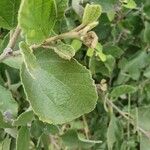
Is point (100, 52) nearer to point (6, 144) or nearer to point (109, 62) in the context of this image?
point (109, 62)

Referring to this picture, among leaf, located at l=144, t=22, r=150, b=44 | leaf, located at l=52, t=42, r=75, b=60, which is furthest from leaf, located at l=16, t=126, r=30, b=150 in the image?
leaf, located at l=144, t=22, r=150, b=44

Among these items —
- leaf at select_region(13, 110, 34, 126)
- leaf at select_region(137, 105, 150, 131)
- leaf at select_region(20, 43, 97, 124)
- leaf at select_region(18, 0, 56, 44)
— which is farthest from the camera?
leaf at select_region(137, 105, 150, 131)

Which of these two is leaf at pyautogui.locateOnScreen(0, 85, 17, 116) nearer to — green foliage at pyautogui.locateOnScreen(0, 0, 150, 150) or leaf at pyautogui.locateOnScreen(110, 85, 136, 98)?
green foliage at pyautogui.locateOnScreen(0, 0, 150, 150)

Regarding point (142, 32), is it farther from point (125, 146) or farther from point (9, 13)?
point (9, 13)

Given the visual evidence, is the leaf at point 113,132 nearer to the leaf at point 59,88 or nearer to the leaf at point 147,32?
the leaf at point 147,32

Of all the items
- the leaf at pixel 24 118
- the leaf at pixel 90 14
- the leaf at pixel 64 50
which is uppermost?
the leaf at pixel 90 14

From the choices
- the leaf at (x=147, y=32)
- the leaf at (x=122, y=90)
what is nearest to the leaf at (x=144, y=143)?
the leaf at (x=122, y=90)

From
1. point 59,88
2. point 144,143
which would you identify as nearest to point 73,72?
point 59,88
